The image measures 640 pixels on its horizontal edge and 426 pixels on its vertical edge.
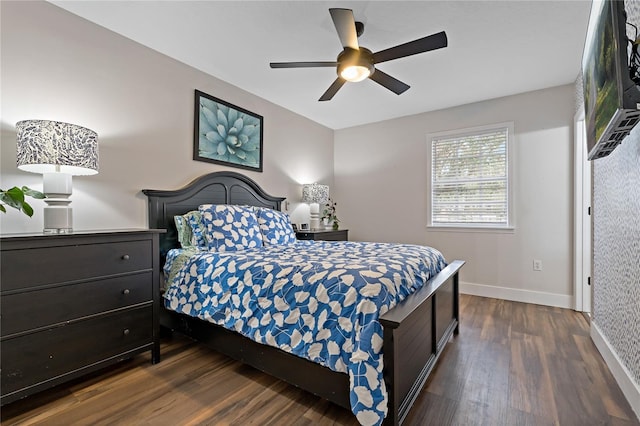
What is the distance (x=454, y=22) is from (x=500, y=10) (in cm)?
30

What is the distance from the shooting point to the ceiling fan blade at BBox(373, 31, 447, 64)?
6.19 feet

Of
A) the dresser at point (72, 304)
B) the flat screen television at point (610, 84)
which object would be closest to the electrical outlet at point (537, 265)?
the flat screen television at point (610, 84)

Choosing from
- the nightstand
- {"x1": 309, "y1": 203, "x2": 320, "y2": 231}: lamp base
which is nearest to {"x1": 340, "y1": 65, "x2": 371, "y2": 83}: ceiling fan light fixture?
the nightstand

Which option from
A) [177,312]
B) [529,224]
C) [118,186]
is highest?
[118,186]

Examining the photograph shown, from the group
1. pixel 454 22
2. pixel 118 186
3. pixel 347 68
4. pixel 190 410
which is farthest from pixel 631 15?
pixel 118 186

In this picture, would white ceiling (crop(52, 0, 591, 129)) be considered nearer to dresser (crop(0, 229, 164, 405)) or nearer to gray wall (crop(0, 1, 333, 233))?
gray wall (crop(0, 1, 333, 233))

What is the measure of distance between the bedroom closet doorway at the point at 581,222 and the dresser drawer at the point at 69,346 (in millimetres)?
4103

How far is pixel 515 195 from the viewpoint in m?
3.61

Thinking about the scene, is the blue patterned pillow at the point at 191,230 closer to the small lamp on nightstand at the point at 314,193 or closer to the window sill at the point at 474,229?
the small lamp on nightstand at the point at 314,193

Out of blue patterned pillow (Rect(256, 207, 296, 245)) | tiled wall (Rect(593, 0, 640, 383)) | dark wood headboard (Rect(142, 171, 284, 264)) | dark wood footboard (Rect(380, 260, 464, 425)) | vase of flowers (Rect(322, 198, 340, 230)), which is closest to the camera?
dark wood footboard (Rect(380, 260, 464, 425))

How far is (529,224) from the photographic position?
A: 3.54 metres

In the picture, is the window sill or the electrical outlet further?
the window sill

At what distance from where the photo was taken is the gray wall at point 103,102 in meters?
1.98

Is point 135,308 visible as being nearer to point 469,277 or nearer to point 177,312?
point 177,312
